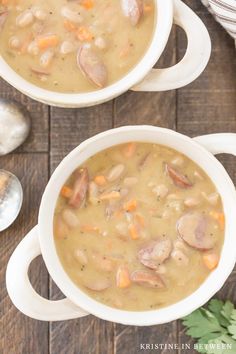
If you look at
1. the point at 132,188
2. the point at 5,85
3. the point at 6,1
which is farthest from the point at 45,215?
the point at 6,1

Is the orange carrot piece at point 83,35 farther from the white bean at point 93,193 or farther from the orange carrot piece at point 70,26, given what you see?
the white bean at point 93,193

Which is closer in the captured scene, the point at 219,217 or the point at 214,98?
the point at 219,217

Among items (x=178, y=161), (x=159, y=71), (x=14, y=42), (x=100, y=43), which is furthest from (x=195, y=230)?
(x=14, y=42)

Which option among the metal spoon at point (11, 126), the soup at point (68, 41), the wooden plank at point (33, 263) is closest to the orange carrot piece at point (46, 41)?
the soup at point (68, 41)

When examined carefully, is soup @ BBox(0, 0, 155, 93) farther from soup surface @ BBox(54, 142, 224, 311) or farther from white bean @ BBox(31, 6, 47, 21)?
soup surface @ BBox(54, 142, 224, 311)

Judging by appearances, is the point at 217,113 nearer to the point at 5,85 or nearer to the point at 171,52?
the point at 171,52

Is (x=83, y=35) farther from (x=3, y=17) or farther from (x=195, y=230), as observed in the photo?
(x=195, y=230)
